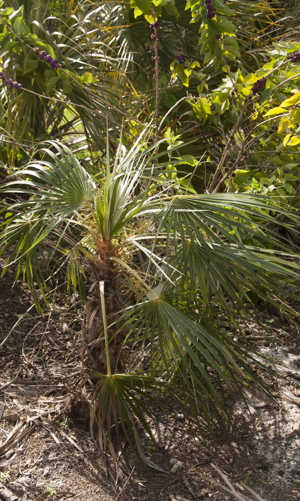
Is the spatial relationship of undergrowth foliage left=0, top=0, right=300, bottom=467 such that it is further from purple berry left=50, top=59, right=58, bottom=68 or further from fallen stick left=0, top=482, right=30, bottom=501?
fallen stick left=0, top=482, right=30, bottom=501

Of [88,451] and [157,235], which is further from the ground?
[157,235]

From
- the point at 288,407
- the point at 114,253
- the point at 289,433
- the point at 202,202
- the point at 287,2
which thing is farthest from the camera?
the point at 287,2

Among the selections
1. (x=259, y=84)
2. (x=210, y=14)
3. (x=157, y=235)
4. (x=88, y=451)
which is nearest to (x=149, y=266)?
(x=157, y=235)

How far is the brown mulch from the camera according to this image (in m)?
1.99

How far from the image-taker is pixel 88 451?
7.29ft

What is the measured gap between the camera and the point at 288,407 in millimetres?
2506

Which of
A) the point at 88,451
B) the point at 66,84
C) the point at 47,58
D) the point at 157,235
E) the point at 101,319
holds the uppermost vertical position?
the point at 47,58

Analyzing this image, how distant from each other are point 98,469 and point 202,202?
→ 4.10ft

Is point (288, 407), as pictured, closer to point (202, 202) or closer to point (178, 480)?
point (178, 480)

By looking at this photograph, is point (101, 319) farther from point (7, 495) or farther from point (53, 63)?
point (53, 63)

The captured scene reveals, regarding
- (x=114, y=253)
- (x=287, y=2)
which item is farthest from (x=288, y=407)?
(x=287, y=2)

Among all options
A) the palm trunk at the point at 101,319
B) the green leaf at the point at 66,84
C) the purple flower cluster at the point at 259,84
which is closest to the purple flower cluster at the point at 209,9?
the purple flower cluster at the point at 259,84

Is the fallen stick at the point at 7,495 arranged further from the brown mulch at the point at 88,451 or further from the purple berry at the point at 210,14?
the purple berry at the point at 210,14

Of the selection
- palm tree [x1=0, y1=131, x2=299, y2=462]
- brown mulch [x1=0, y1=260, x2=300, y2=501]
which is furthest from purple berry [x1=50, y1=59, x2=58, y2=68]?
brown mulch [x1=0, y1=260, x2=300, y2=501]
